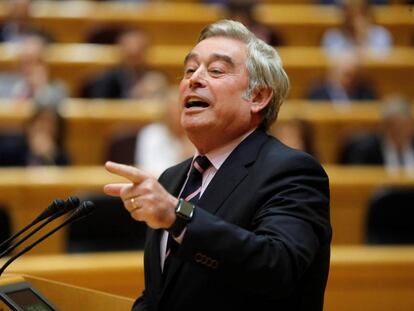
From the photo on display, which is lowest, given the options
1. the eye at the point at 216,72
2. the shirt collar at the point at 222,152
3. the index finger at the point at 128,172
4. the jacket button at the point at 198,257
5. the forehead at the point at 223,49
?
the jacket button at the point at 198,257

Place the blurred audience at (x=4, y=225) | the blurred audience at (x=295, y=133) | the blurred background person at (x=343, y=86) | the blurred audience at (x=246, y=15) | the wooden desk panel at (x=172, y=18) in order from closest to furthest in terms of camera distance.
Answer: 1. the blurred audience at (x=4, y=225)
2. the blurred audience at (x=295, y=133)
3. the blurred background person at (x=343, y=86)
4. the blurred audience at (x=246, y=15)
5. the wooden desk panel at (x=172, y=18)

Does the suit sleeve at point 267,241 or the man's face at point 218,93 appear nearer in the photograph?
the suit sleeve at point 267,241

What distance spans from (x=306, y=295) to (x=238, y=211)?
205 millimetres

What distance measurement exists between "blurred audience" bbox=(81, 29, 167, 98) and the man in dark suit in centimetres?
320

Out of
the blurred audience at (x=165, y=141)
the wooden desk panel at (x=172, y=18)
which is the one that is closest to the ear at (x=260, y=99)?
the blurred audience at (x=165, y=141)

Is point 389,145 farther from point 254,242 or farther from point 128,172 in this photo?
point 128,172

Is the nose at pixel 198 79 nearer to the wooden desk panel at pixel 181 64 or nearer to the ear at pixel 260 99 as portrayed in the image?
the ear at pixel 260 99

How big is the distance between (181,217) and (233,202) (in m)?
0.21

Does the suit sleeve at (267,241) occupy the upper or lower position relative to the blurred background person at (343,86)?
upper

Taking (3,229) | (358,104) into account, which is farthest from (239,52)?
(358,104)

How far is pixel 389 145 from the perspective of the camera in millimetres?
4695

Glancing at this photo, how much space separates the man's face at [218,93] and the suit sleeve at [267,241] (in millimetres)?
200

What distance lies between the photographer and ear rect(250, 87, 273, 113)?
1805 mm

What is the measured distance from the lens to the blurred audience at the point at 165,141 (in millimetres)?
4297
